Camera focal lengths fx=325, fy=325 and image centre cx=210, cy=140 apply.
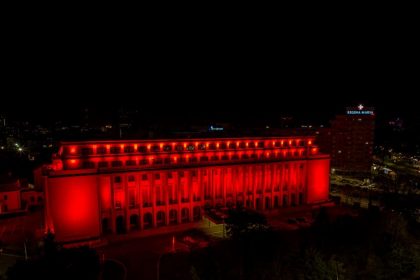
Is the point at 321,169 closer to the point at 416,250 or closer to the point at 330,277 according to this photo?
the point at 416,250

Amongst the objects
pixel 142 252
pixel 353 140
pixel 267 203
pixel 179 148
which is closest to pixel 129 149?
pixel 179 148

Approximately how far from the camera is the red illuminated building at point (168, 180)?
3981cm

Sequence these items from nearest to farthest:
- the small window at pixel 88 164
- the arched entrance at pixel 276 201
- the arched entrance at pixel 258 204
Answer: the small window at pixel 88 164
the arched entrance at pixel 258 204
the arched entrance at pixel 276 201

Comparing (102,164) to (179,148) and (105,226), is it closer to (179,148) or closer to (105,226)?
(105,226)

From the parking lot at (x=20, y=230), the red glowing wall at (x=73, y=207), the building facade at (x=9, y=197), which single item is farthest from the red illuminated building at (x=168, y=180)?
the building facade at (x=9, y=197)

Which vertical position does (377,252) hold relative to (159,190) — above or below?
below

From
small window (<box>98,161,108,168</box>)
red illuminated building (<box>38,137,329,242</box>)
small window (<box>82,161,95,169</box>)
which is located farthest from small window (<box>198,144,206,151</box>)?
small window (<box>82,161,95,169</box>)

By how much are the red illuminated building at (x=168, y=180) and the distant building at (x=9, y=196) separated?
9.40m

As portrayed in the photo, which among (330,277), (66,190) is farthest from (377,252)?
(66,190)

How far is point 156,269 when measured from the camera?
1325 inches

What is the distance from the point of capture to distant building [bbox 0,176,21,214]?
1833 inches

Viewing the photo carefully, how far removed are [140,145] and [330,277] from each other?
91.1 ft

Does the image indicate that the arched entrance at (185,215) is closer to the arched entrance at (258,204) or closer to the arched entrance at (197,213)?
the arched entrance at (197,213)

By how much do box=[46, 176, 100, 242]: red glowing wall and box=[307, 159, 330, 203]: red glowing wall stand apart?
3506 cm
